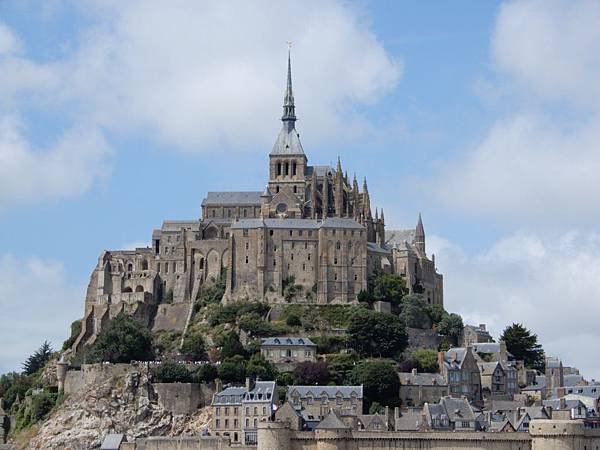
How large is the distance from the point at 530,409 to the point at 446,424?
5022mm

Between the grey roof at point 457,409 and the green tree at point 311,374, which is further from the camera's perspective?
the green tree at point 311,374

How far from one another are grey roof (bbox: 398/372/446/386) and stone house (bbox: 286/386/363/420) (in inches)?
186

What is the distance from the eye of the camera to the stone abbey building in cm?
9969

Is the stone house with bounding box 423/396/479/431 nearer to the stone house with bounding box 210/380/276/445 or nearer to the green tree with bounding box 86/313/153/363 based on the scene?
the stone house with bounding box 210/380/276/445

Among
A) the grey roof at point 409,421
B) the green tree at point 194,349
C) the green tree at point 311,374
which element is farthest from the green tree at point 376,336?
the grey roof at point 409,421

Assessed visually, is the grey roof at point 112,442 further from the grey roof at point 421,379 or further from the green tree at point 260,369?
the grey roof at point 421,379

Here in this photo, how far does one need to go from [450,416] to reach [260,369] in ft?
41.4

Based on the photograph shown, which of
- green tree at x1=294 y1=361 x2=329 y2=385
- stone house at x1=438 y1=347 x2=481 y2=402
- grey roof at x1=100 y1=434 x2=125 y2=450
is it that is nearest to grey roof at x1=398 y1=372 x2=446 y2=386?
stone house at x1=438 y1=347 x2=481 y2=402

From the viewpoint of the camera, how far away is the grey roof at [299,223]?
100m

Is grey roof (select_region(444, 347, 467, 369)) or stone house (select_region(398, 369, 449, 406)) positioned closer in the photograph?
stone house (select_region(398, 369, 449, 406))

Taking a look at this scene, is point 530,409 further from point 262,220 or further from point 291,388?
point 262,220

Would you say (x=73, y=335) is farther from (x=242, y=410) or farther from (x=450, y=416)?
(x=450, y=416)

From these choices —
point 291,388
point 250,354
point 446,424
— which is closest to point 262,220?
point 250,354

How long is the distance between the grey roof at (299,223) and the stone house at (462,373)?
45.4 ft
